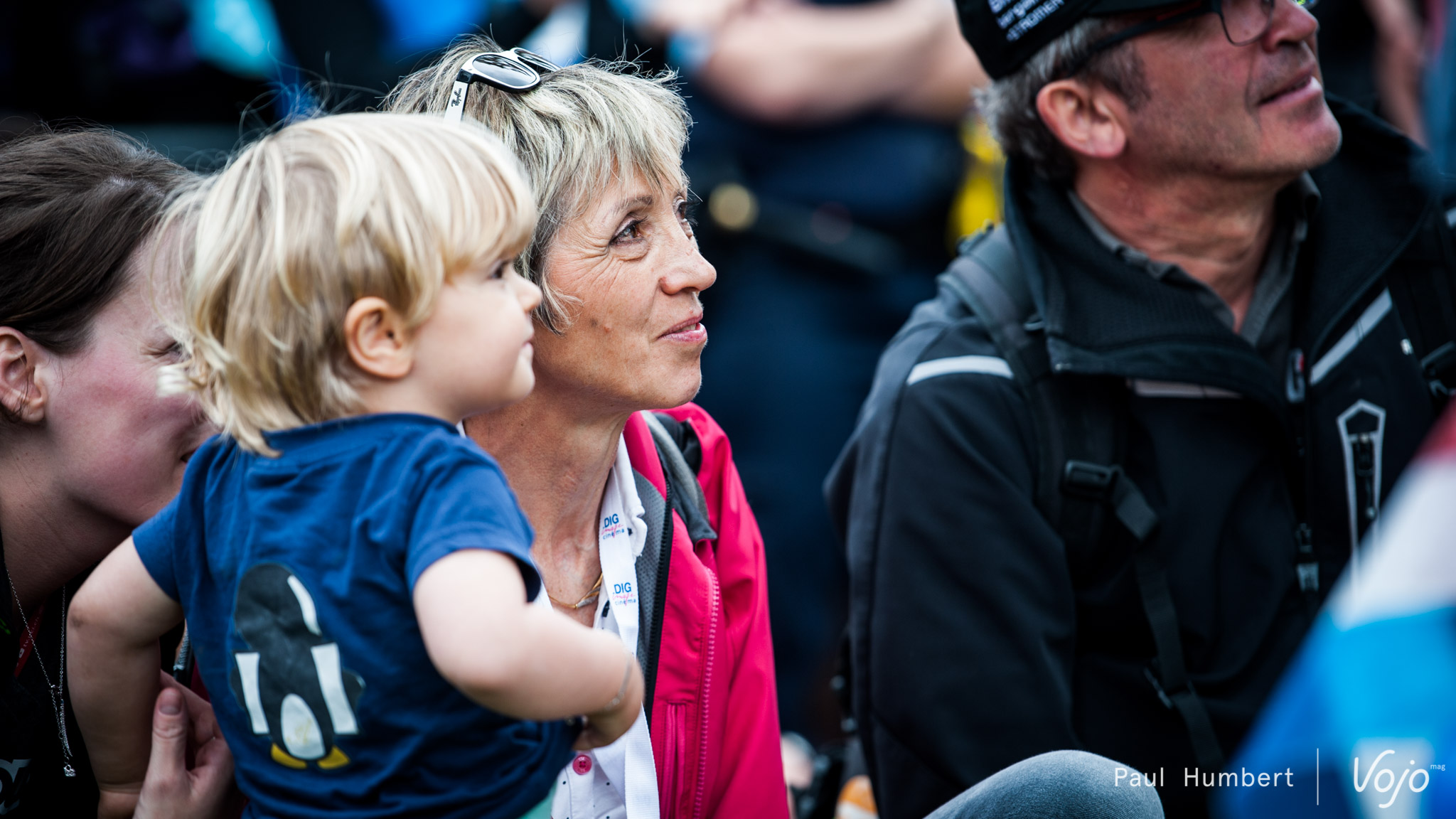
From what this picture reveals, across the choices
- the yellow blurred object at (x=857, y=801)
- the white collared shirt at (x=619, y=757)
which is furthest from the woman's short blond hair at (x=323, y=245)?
the yellow blurred object at (x=857, y=801)

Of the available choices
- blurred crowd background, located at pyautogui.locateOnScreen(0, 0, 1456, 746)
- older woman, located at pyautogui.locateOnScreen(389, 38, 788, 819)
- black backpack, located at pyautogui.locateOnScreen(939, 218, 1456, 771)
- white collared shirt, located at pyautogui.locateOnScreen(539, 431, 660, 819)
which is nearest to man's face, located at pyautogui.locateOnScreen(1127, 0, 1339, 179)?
black backpack, located at pyautogui.locateOnScreen(939, 218, 1456, 771)

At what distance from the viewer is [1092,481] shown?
7.36 ft

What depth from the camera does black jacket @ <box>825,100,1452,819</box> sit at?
7.39 feet

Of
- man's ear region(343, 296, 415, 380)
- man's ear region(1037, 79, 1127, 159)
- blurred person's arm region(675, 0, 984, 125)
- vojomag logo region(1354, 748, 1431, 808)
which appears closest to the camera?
vojomag logo region(1354, 748, 1431, 808)

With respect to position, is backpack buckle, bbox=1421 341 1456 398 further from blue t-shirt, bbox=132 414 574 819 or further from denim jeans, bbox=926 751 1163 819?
blue t-shirt, bbox=132 414 574 819

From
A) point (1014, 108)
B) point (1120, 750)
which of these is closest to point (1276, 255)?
point (1014, 108)

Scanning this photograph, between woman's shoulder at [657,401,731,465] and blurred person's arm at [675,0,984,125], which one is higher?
blurred person's arm at [675,0,984,125]

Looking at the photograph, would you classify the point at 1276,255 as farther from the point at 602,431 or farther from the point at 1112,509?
the point at 602,431

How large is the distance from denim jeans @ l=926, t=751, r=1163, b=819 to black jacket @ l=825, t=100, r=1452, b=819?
0.31m

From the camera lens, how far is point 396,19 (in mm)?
3973

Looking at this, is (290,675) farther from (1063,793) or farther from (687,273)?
(1063,793)

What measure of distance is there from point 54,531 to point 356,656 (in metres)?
0.87

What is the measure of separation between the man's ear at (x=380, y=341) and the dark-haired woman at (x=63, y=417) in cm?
65

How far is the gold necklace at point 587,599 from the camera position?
1.99 m
